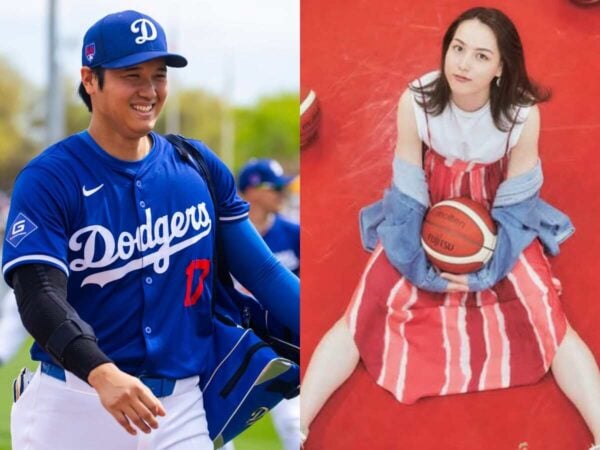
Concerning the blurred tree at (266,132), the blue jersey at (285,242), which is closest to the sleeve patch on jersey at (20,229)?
the blue jersey at (285,242)

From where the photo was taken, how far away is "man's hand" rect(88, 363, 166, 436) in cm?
350

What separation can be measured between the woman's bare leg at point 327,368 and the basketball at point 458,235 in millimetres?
319

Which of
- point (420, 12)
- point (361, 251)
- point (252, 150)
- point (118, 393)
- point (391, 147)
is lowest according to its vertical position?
point (252, 150)

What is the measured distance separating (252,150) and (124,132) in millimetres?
97003

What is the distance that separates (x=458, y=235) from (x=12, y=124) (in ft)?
210

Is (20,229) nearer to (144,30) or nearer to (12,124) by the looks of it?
(144,30)

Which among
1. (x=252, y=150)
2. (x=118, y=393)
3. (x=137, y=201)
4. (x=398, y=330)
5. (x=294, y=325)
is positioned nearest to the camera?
(x=118, y=393)

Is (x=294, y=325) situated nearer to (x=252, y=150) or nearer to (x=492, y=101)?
(x=492, y=101)

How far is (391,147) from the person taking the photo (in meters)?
3.69

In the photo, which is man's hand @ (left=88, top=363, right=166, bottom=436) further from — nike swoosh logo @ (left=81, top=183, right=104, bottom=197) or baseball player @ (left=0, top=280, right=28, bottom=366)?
baseball player @ (left=0, top=280, right=28, bottom=366)

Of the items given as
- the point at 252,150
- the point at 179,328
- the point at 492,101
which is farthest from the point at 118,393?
the point at 252,150

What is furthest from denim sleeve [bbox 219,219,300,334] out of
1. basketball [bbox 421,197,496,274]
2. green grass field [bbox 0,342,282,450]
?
green grass field [bbox 0,342,282,450]

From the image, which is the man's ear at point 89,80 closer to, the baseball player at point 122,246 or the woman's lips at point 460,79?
the baseball player at point 122,246

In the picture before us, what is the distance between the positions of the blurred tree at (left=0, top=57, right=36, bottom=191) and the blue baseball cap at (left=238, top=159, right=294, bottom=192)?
5506 centimetres
